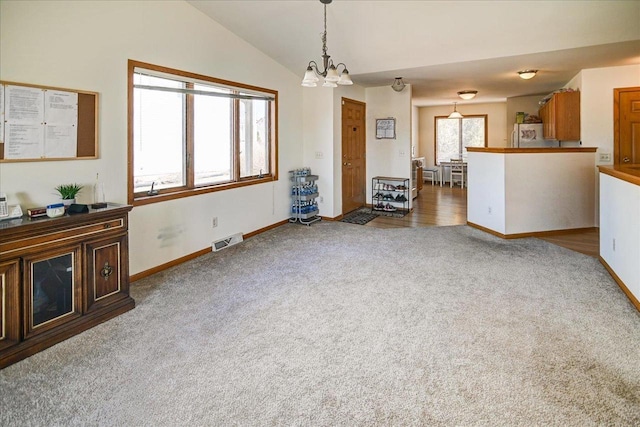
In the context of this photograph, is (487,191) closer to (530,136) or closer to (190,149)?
(530,136)

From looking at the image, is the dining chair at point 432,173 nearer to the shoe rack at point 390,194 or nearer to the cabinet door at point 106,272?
the shoe rack at point 390,194

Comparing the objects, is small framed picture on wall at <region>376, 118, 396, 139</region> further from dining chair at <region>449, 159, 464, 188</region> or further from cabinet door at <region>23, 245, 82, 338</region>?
cabinet door at <region>23, 245, 82, 338</region>

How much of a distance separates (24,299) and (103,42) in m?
2.27

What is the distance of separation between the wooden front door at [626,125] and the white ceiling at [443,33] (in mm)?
485

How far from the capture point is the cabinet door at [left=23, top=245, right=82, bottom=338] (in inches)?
96.0

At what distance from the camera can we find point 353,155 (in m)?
7.16

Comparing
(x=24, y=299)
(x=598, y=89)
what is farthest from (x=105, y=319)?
(x=598, y=89)

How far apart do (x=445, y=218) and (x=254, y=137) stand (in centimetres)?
355

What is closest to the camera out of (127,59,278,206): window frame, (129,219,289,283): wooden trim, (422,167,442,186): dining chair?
(127,59,278,206): window frame

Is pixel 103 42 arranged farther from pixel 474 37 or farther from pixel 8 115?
pixel 474 37

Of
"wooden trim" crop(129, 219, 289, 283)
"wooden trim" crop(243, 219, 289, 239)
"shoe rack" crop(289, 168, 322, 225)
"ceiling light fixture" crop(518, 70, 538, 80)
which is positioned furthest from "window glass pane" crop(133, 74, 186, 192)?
"ceiling light fixture" crop(518, 70, 538, 80)

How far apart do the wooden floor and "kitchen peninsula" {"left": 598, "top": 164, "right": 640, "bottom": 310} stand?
2.29ft

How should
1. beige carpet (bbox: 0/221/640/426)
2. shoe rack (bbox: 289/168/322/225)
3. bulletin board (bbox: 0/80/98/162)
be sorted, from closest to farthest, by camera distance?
beige carpet (bbox: 0/221/640/426), bulletin board (bbox: 0/80/98/162), shoe rack (bbox: 289/168/322/225)

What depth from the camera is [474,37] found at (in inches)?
174
